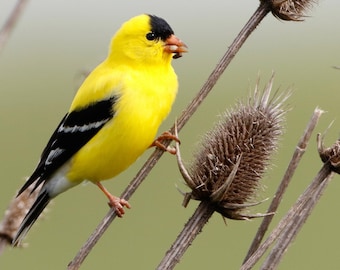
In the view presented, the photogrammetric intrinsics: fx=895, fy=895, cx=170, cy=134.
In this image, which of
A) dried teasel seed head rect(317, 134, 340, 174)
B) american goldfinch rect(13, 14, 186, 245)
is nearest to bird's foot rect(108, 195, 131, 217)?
american goldfinch rect(13, 14, 186, 245)

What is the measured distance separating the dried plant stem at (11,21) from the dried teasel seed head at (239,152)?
83cm

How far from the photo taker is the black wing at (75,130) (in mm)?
3334

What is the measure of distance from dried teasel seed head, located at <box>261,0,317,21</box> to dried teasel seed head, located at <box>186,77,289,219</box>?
0.81 ft

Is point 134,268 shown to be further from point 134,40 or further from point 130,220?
point 134,40

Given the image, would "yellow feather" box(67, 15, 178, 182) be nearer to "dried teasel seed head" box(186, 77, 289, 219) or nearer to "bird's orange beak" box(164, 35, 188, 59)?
"bird's orange beak" box(164, 35, 188, 59)

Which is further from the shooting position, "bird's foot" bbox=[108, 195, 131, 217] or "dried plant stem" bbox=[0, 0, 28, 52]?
"bird's foot" bbox=[108, 195, 131, 217]

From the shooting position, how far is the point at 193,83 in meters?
10.4

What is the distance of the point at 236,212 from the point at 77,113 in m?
0.92

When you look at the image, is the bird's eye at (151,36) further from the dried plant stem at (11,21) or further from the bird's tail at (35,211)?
the dried plant stem at (11,21)

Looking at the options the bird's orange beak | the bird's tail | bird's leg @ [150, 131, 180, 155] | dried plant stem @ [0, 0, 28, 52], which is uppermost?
dried plant stem @ [0, 0, 28, 52]

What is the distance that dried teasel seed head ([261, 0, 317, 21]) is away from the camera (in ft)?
9.23

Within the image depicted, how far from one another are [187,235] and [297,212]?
0.32 meters

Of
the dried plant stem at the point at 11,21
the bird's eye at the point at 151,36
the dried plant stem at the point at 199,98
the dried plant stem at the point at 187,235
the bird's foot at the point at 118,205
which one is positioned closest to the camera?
the dried plant stem at the point at 11,21

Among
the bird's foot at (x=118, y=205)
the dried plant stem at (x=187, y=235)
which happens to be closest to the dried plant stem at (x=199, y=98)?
the bird's foot at (x=118, y=205)
